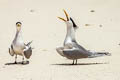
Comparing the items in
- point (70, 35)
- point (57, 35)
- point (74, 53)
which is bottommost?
point (74, 53)

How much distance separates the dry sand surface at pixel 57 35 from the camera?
10797 mm

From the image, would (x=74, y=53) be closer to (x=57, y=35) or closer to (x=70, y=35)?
(x=70, y=35)

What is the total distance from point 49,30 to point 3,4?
6750mm

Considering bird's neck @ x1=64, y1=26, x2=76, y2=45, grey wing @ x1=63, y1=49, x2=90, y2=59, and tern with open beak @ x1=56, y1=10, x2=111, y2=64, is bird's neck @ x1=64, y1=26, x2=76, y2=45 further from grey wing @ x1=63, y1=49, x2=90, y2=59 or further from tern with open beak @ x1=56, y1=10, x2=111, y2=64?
grey wing @ x1=63, y1=49, x2=90, y2=59

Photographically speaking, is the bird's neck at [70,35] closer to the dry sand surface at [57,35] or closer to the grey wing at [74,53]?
the grey wing at [74,53]

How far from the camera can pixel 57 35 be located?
18.7m

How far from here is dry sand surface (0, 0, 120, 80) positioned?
10.8 meters

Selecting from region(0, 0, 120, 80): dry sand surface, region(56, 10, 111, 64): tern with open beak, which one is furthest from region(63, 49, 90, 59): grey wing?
region(0, 0, 120, 80): dry sand surface

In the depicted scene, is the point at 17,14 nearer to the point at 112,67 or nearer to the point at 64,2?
the point at 64,2

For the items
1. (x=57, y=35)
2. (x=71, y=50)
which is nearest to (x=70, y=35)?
(x=71, y=50)

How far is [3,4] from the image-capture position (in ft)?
85.0

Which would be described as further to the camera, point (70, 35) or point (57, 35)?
point (57, 35)

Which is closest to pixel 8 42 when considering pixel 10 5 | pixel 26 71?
pixel 26 71

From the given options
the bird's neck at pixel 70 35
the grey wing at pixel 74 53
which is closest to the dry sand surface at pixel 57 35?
the grey wing at pixel 74 53
